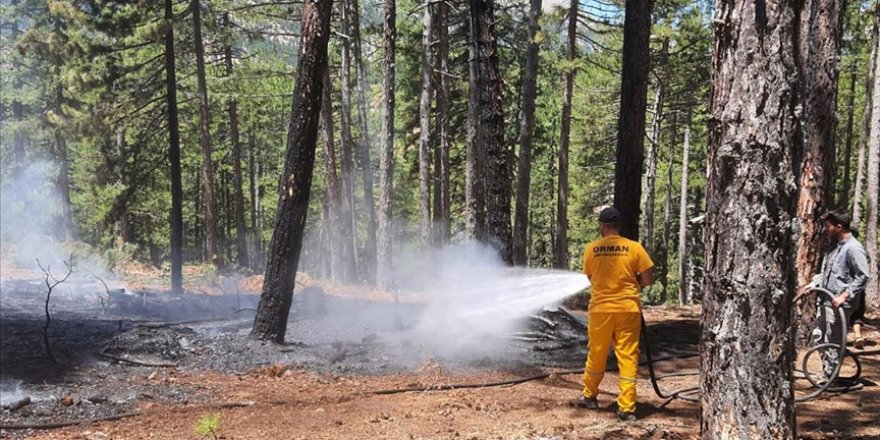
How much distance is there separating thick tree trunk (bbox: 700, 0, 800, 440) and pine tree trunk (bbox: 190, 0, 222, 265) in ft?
61.0

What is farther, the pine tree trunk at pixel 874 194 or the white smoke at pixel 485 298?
the pine tree trunk at pixel 874 194

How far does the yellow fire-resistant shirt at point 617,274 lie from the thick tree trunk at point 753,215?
1811mm

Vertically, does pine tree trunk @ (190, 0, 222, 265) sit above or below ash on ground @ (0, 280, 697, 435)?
above

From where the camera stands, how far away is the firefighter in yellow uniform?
5047 millimetres

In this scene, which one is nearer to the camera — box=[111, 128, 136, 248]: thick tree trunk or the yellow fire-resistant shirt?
the yellow fire-resistant shirt

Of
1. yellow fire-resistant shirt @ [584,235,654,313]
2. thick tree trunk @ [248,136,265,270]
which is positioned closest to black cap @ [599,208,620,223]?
yellow fire-resistant shirt @ [584,235,654,313]

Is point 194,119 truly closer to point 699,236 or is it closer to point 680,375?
point 680,375

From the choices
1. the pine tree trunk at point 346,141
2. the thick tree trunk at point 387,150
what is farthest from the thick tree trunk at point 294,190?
the pine tree trunk at point 346,141

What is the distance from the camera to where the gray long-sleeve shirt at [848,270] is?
19.9 feet

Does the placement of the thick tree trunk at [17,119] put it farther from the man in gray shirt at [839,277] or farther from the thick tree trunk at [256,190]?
the man in gray shirt at [839,277]

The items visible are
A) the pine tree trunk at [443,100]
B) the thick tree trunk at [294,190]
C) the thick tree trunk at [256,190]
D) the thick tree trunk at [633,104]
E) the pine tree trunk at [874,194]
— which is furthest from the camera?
the thick tree trunk at [256,190]

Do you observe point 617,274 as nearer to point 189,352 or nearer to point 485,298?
point 485,298

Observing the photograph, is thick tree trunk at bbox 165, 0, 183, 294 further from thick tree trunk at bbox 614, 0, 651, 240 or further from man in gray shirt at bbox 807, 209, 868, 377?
man in gray shirt at bbox 807, 209, 868, 377

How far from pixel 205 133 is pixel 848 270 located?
1898 cm
